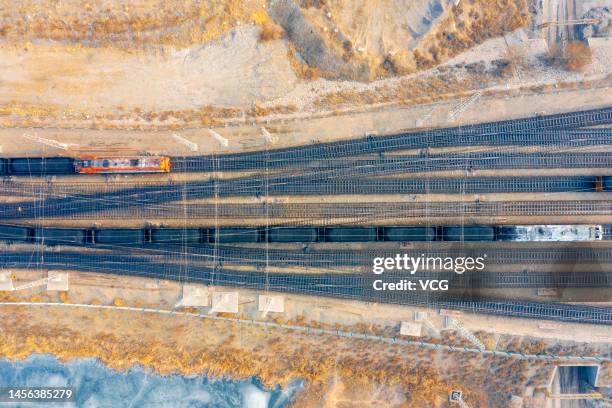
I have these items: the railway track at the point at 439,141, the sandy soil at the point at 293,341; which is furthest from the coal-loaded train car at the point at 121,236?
the railway track at the point at 439,141

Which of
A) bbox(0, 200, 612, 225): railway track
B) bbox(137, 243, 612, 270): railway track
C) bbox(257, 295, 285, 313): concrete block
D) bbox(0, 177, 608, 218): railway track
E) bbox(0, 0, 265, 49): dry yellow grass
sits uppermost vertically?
bbox(0, 0, 265, 49): dry yellow grass

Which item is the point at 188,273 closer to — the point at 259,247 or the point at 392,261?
the point at 259,247

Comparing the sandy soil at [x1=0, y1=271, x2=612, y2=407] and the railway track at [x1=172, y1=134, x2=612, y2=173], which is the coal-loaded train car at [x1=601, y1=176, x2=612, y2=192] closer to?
the railway track at [x1=172, y1=134, x2=612, y2=173]

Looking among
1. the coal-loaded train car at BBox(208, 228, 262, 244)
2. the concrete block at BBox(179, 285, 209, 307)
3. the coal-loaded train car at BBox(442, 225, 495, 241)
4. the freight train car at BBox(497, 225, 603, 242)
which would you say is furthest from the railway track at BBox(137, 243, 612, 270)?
the concrete block at BBox(179, 285, 209, 307)

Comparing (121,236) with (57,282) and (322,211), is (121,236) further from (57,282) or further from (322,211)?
(322,211)

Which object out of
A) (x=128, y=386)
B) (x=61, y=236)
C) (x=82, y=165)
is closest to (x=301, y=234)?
(x=82, y=165)

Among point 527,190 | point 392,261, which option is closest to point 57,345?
point 392,261
